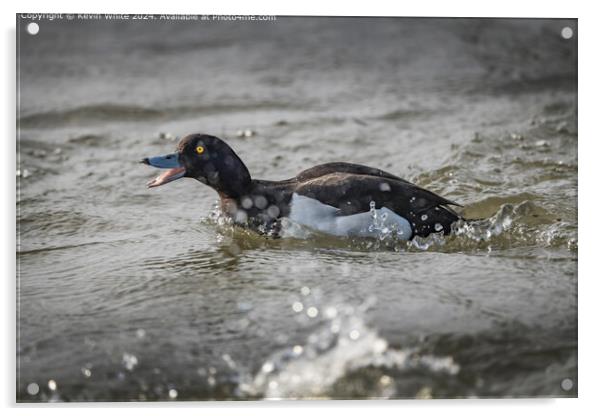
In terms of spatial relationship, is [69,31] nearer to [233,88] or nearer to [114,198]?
[114,198]

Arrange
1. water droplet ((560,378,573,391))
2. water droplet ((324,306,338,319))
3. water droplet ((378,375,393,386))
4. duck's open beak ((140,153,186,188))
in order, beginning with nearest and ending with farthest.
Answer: water droplet ((378,375,393,386)) < water droplet ((560,378,573,391)) < water droplet ((324,306,338,319)) < duck's open beak ((140,153,186,188))

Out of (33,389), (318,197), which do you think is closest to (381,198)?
(318,197)

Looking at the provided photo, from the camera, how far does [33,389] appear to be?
316 cm

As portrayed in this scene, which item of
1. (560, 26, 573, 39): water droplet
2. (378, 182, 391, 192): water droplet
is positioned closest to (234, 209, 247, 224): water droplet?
(378, 182, 391, 192): water droplet

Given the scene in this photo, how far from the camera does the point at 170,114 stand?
19.7 feet

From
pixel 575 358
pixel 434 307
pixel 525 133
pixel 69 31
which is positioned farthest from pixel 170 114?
pixel 575 358

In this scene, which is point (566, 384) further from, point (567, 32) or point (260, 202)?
point (260, 202)

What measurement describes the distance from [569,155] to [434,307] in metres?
1.75

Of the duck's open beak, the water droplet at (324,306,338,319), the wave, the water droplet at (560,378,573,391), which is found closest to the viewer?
the water droplet at (560,378,573,391)

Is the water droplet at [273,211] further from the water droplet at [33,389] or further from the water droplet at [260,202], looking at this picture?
the water droplet at [33,389]

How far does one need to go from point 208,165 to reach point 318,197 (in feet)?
2.05

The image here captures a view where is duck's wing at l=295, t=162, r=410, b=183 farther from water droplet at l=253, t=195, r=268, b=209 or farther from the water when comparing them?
the water

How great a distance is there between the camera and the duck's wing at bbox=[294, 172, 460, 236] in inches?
162

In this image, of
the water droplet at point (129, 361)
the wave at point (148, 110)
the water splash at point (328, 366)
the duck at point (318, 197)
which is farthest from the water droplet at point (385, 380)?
the wave at point (148, 110)
